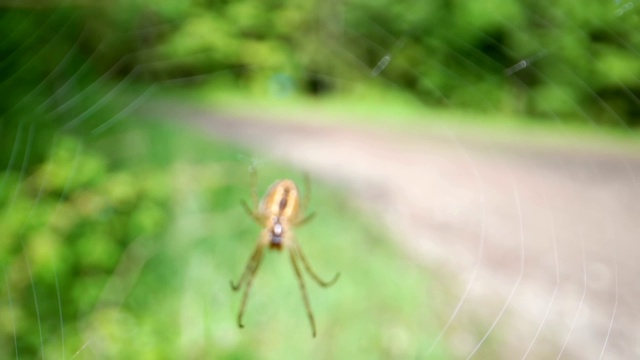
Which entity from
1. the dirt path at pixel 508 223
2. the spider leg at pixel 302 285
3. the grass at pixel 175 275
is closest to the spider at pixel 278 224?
the spider leg at pixel 302 285

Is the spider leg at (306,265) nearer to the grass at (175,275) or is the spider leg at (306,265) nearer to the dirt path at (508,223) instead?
the grass at (175,275)

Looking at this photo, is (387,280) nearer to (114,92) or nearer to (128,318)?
(128,318)

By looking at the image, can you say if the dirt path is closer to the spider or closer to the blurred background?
the blurred background

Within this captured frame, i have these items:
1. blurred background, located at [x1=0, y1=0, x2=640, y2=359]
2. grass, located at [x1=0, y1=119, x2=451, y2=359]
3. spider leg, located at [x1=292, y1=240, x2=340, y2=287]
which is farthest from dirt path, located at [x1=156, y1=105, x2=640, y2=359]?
spider leg, located at [x1=292, y1=240, x2=340, y2=287]

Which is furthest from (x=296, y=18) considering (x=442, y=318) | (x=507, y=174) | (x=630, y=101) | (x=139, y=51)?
(x=630, y=101)

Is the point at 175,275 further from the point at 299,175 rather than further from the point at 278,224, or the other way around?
the point at 278,224

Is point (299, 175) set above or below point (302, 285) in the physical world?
above

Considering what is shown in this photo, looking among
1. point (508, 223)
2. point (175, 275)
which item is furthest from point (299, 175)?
point (508, 223)
